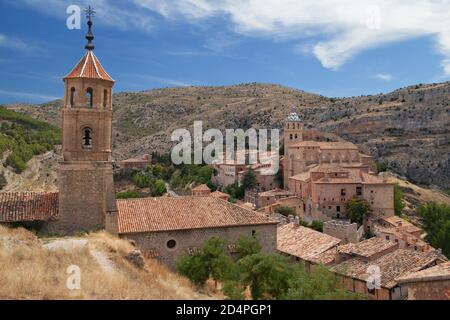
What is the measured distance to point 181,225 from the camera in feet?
62.4

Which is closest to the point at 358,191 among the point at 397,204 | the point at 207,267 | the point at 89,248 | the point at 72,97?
the point at 397,204

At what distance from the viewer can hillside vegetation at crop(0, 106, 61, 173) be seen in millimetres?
62406

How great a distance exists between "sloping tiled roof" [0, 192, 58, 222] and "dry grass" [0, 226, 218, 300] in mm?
859

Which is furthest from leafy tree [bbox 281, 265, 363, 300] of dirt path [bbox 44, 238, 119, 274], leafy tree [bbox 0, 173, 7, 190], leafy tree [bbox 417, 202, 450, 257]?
leafy tree [bbox 0, 173, 7, 190]

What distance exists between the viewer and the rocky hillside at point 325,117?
7819 cm

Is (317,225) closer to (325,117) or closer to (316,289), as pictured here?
(316,289)

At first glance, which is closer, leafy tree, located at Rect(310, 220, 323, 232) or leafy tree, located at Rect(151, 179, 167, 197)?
leafy tree, located at Rect(310, 220, 323, 232)

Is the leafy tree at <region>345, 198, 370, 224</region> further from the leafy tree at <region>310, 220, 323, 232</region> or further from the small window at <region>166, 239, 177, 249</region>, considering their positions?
the small window at <region>166, 239, 177, 249</region>

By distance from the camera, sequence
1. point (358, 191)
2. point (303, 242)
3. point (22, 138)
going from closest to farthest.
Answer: point (303, 242) → point (358, 191) → point (22, 138)

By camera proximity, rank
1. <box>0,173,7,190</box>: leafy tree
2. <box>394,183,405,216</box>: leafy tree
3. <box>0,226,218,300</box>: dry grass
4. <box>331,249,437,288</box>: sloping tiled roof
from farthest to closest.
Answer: <box>0,173,7,190</box>: leafy tree < <box>394,183,405,216</box>: leafy tree < <box>331,249,437,288</box>: sloping tiled roof < <box>0,226,218,300</box>: dry grass

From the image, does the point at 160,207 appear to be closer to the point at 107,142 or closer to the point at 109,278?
the point at 107,142

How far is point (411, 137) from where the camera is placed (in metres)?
82.7

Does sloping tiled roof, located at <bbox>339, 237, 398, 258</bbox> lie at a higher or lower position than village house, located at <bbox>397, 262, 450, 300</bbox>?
lower

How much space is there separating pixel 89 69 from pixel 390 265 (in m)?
18.9
